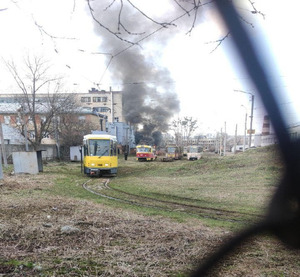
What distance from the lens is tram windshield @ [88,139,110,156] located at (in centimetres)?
1530

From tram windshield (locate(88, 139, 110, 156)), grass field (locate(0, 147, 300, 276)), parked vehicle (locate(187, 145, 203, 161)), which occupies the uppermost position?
tram windshield (locate(88, 139, 110, 156))

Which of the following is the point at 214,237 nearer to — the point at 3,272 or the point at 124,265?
the point at 124,265

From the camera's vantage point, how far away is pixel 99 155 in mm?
15289

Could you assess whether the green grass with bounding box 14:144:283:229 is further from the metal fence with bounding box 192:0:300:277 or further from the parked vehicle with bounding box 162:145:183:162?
the parked vehicle with bounding box 162:145:183:162

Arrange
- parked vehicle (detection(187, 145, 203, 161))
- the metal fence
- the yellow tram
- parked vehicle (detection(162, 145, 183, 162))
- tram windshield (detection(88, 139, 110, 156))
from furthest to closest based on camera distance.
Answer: parked vehicle (detection(187, 145, 203, 161)) → parked vehicle (detection(162, 145, 183, 162)) → tram windshield (detection(88, 139, 110, 156)) → the yellow tram → the metal fence

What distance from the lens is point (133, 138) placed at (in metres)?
52.7

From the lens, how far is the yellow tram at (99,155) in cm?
1504

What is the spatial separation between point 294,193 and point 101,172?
46.7 feet

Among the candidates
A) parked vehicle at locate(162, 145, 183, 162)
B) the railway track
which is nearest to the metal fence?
the railway track

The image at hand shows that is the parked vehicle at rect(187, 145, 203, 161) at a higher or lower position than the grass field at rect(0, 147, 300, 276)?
lower

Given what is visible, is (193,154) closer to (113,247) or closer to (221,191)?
(221,191)

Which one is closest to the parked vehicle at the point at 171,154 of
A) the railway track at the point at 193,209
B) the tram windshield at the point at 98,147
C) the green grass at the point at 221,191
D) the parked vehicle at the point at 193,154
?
the parked vehicle at the point at 193,154

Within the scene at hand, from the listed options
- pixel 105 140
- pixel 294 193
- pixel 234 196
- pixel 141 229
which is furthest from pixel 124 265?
pixel 105 140

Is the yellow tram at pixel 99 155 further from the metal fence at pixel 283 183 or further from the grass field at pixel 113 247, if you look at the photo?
the metal fence at pixel 283 183
